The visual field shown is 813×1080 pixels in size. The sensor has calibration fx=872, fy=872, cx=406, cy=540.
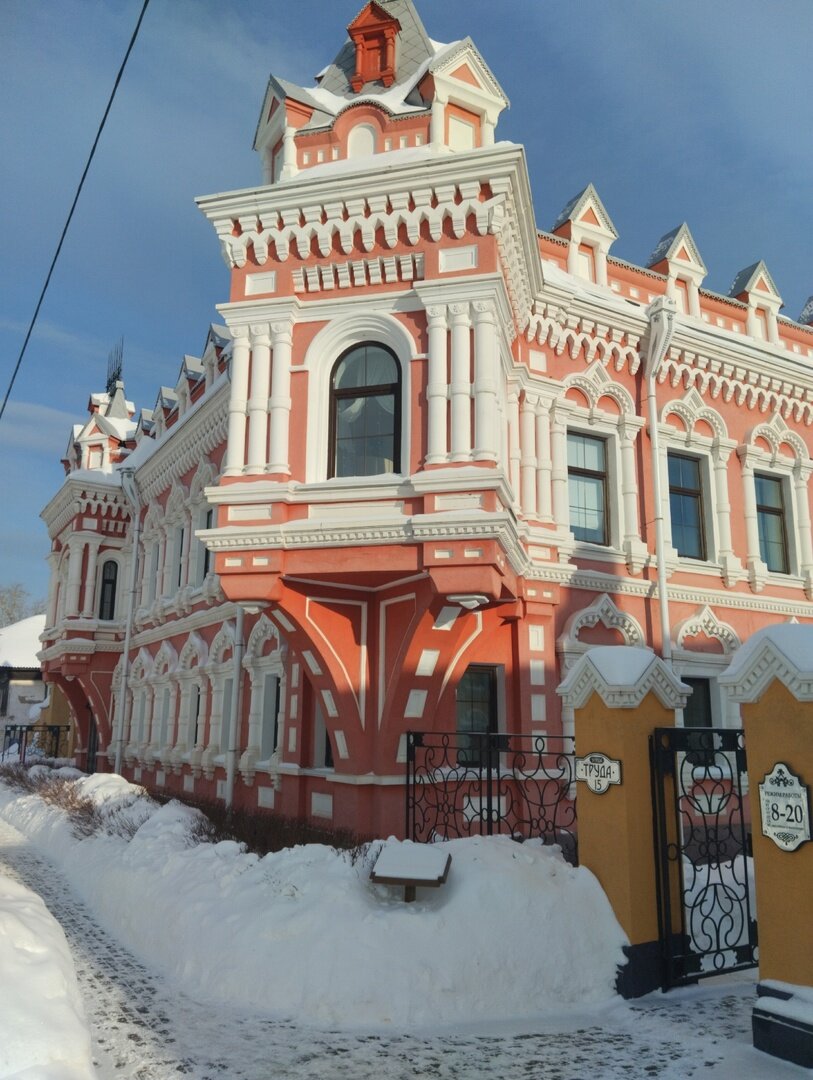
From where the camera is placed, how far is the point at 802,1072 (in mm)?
4906

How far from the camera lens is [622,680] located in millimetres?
6789

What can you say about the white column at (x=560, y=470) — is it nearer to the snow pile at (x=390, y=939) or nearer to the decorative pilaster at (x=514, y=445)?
the decorative pilaster at (x=514, y=445)

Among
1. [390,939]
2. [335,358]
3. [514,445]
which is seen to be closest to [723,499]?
[514,445]

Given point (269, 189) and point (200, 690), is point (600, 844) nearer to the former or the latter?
point (269, 189)

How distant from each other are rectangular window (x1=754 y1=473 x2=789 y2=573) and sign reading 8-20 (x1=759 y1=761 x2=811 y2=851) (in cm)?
1090

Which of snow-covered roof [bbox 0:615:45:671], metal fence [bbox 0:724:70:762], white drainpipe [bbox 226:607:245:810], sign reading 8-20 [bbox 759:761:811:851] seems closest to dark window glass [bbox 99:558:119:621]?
metal fence [bbox 0:724:70:762]

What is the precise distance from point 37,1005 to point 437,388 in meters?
7.78

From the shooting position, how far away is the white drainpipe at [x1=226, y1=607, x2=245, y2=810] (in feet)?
48.5

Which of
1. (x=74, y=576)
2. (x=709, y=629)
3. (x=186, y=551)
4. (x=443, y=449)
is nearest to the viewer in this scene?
(x=443, y=449)

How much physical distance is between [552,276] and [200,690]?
10.6 m

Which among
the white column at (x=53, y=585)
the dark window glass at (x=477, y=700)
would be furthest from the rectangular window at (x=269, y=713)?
the white column at (x=53, y=585)

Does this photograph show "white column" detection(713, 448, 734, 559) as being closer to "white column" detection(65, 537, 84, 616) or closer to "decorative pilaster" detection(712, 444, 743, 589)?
"decorative pilaster" detection(712, 444, 743, 589)

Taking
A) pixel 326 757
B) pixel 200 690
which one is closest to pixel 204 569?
pixel 200 690

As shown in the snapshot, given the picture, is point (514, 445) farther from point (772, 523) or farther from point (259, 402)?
point (772, 523)
